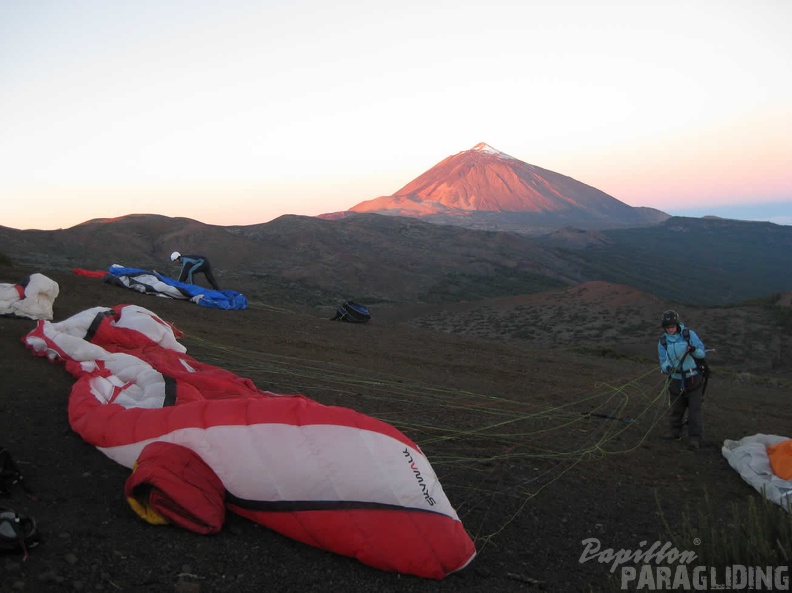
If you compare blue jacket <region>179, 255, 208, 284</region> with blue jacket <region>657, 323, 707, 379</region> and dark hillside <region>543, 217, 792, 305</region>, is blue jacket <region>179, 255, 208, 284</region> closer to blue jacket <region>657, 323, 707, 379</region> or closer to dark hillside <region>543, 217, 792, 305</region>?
blue jacket <region>657, 323, 707, 379</region>

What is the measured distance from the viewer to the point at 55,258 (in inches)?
1187

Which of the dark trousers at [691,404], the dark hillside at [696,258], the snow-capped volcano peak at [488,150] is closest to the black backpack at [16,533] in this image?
the dark trousers at [691,404]

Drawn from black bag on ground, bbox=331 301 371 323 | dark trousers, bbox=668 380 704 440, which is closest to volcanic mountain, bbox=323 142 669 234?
black bag on ground, bbox=331 301 371 323

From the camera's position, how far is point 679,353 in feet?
20.6

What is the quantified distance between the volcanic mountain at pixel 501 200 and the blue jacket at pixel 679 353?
4182 inches

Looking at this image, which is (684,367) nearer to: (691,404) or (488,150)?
(691,404)

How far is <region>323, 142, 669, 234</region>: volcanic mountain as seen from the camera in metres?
125

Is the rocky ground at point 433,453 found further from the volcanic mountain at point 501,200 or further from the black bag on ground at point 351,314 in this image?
the volcanic mountain at point 501,200

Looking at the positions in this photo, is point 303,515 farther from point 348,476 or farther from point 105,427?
point 105,427

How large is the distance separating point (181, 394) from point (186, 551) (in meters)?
1.90

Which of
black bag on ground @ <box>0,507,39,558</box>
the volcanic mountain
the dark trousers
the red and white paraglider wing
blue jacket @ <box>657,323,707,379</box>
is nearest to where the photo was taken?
black bag on ground @ <box>0,507,39,558</box>

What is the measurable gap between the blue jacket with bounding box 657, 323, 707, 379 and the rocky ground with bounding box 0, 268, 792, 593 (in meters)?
Result: 0.87

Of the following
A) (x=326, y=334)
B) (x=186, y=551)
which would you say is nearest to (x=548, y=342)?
(x=326, y=334)

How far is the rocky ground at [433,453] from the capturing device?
9.79ft
